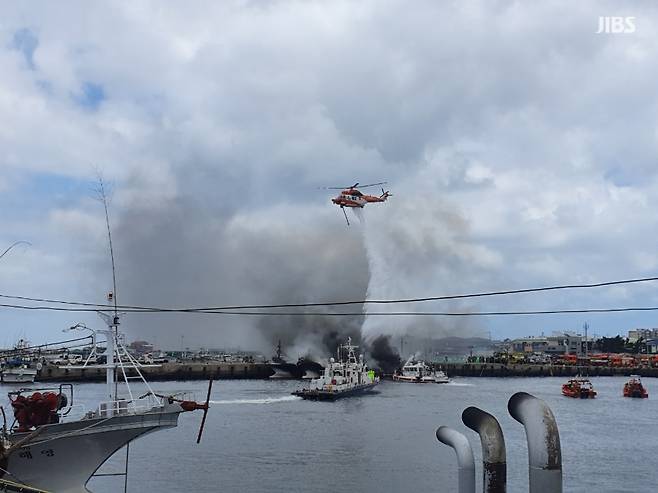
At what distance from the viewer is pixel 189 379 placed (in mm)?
159000

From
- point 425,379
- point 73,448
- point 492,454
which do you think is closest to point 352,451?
point 73,448

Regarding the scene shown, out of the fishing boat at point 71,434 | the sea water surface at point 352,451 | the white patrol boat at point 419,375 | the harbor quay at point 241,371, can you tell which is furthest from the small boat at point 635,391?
the fishing boat at point 71,434

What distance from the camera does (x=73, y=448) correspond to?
28828mm

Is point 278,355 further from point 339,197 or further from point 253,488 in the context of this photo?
point 253,488

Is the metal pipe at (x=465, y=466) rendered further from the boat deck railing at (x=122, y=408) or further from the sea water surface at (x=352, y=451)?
the sea water surface at (x=352, y=451)

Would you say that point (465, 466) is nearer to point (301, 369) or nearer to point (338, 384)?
point (338, 384)

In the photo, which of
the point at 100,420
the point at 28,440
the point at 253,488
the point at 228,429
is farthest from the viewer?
the point at 228,429

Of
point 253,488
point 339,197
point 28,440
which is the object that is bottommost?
point 253,488

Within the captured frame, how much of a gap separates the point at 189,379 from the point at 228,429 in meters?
96.7

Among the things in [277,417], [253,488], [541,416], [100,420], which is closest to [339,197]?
[277,417]

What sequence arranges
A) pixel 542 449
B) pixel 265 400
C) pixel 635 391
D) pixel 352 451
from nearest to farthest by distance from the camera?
pixel 542 449 < pixel 352 451 < pixel 265 400 < pixel 635 391

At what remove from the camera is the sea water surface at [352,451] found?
41125 millimetres

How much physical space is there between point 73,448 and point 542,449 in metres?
22.4

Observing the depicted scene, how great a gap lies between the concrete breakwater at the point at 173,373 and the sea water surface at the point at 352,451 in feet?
216
